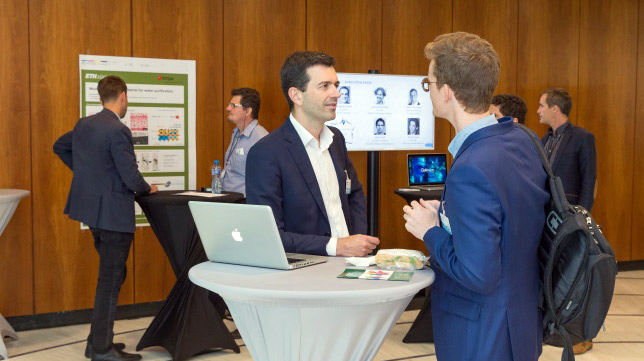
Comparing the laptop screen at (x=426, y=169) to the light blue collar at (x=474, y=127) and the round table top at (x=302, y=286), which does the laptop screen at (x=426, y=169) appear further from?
the light blue collar at (x=474, y=127)

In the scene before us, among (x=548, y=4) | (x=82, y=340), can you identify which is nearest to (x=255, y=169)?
(x=82, y=340)

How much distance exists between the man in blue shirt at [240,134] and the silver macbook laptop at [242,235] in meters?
3.05

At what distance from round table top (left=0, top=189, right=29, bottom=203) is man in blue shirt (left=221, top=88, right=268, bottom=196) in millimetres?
1526

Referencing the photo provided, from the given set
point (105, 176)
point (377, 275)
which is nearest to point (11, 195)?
point (105, 176)

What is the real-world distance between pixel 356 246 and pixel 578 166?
328cm

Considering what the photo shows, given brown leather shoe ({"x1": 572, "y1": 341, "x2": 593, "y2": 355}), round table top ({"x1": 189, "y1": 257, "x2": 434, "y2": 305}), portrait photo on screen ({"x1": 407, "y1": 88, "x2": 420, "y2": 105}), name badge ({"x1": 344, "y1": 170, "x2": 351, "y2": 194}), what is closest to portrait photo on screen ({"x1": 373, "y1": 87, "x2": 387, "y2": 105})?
portrait photo on screen ({"x1": 407, "y1": 88, "x2": 420, "y2": 105})

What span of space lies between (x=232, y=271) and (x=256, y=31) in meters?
4.13

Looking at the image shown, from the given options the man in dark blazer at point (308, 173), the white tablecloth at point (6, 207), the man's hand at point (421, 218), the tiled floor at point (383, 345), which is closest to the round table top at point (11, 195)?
the white tablecloth at point (6, 207)

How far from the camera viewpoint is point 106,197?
15.1ft

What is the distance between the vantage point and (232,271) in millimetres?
2484

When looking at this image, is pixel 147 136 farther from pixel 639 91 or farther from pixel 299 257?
pixel 639 91

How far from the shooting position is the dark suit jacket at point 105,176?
457cm

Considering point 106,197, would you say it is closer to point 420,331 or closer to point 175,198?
point 175,198

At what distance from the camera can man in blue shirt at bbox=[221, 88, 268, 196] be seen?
18.6 feet
